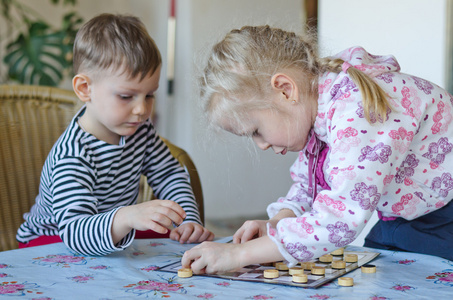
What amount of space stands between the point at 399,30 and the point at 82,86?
1178mm

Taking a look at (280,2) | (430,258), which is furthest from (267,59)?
(280,2)

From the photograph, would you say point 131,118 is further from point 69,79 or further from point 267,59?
point 69,79

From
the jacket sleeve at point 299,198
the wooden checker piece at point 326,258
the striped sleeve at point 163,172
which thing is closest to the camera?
the wooden checker piece at point 326,258

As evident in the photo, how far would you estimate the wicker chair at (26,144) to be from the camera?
1572 millimetres

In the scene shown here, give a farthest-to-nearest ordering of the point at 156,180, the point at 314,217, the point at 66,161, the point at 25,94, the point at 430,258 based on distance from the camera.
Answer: the point at 25,94, the point at 156,180, the point at 66,161, the point at 430,258, the point at 314,217

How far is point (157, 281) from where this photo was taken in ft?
3.03

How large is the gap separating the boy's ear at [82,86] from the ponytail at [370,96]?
62 cm

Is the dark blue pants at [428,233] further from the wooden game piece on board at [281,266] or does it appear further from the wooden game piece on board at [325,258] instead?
the wooden game piece on board at [281,266]

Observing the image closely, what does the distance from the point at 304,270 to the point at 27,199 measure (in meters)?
0.90

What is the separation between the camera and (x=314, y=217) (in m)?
0.97

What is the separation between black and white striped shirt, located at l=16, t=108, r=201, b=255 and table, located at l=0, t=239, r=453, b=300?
5cm

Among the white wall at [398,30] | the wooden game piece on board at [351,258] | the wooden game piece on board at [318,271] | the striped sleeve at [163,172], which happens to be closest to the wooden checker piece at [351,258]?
the wooden game piece on board at [351,258]

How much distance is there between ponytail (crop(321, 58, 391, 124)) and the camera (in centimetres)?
98

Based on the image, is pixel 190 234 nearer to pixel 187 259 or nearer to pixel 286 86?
pixel 187 259
